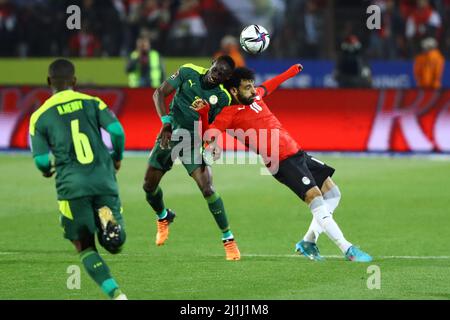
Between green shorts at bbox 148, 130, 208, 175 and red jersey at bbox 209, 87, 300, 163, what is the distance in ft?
2.12

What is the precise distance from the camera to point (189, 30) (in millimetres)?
28484

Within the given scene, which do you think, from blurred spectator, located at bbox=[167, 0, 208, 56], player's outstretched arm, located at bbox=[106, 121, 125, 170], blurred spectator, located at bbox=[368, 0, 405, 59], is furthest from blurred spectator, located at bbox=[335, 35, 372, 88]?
player's outstretched arm, located at bbox=[106, 121, 125, 170]

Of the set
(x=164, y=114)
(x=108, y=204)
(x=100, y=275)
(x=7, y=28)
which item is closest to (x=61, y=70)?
(x=108, y=204)

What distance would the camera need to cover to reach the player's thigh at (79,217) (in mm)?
8867

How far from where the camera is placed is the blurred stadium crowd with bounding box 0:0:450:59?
27656 millimetres

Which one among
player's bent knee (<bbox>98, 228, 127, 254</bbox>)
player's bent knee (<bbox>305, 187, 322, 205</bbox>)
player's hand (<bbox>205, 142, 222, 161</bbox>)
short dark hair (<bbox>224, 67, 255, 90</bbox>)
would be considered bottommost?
player's bent knee (<bbox>305, 187, 322, 205</bbox>)

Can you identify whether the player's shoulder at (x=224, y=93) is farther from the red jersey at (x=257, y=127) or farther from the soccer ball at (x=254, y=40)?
the soccer ball at (x=254, y=40)

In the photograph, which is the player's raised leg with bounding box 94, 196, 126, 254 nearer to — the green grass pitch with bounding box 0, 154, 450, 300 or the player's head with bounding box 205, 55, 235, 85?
the green grass pitch with bounding box 0, 154, 450, 300

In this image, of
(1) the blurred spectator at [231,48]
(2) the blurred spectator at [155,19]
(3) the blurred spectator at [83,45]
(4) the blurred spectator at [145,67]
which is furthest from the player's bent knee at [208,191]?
(3) the blurred spectator at [83,45]

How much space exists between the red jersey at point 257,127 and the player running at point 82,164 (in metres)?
Result: 2.77

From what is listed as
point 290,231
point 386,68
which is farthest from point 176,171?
point 386,68

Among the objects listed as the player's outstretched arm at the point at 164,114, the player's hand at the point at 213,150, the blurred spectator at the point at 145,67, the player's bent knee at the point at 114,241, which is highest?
the player's outstretched arm at the point at 164,114
